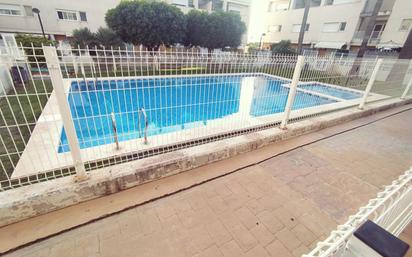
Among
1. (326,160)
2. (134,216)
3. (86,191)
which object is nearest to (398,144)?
(326,160)

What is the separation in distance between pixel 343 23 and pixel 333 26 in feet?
3.21

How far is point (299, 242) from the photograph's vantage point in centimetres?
186

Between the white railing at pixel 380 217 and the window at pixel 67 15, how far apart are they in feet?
80.6

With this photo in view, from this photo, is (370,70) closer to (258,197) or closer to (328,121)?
(328,121)

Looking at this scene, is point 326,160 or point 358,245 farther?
point 326,160

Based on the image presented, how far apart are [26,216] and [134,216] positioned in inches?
41.3

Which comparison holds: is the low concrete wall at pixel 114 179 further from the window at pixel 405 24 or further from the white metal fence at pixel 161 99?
the window at pixel 405 24

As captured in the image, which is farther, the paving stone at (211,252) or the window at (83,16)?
the window at (83,16)

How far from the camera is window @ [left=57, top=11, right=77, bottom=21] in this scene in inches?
708

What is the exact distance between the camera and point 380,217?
1.21 meters

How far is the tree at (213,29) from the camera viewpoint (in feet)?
49.1

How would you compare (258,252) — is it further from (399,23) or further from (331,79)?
(399,23)

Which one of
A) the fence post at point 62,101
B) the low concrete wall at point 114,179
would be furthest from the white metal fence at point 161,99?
the low concrete wall at point 114,179

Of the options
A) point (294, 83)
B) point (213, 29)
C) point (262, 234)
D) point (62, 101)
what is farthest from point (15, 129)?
point (213, 29)
